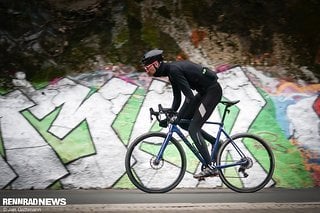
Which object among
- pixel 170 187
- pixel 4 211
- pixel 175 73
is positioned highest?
pixel 175 73

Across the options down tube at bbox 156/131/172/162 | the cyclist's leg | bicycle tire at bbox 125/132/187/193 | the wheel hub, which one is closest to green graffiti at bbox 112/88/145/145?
bicycle tire at bbox 125/132/187/193

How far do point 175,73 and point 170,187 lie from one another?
160 cm

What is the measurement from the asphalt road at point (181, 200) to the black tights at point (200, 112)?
2.33 feet

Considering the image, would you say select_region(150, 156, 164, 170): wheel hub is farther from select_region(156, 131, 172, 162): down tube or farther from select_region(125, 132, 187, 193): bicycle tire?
select_region(156, 131, 172, 162): down tube

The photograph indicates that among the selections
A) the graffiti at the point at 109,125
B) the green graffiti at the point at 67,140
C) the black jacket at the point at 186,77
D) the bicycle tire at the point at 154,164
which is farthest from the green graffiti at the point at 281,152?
the green graffiti at the point at 67,140

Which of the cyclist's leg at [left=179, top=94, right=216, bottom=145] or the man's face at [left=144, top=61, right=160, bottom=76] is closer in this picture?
the man's face at [left=144, top=61, right=160, bottom=76]

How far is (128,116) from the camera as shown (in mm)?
8164

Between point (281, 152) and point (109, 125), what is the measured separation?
9.74 feet

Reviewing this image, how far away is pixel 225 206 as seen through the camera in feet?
19.5

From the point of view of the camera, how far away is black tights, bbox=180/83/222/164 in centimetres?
642

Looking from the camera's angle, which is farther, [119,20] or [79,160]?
[119,20]

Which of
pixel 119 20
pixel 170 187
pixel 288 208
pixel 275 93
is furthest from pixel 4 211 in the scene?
pixel 275 93

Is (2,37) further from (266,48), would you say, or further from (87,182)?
(266,48)

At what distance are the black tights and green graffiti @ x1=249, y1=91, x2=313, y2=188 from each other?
2013mm
